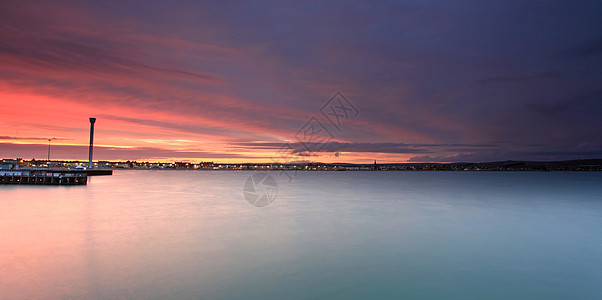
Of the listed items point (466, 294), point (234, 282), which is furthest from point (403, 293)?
point (234, 282)

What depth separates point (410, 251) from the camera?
10859 mm

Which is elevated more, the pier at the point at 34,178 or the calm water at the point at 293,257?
the pier at the point at 34,178

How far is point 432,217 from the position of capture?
18406 millimetres

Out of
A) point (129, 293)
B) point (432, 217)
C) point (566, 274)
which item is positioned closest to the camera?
point (129, 293)

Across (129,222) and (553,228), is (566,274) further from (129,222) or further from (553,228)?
(129,222)

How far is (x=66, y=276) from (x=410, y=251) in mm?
8867

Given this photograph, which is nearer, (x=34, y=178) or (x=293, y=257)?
(x=293, y=257)

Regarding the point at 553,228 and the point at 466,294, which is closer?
the point at 466,294

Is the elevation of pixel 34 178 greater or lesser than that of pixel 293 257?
greater

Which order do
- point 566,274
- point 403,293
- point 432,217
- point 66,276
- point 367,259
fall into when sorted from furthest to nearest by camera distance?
point 432,217 → point 367,259 → point 566,274 → point 66,276 → point 403,293

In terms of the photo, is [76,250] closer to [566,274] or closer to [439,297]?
[439,297]

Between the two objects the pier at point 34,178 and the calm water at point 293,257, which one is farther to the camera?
the pier at point 34,178

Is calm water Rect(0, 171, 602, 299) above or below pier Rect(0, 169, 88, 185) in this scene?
below

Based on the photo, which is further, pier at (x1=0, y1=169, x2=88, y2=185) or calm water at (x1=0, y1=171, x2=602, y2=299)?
pier at (x1=0, y1=169, x2=88, y2=185)
